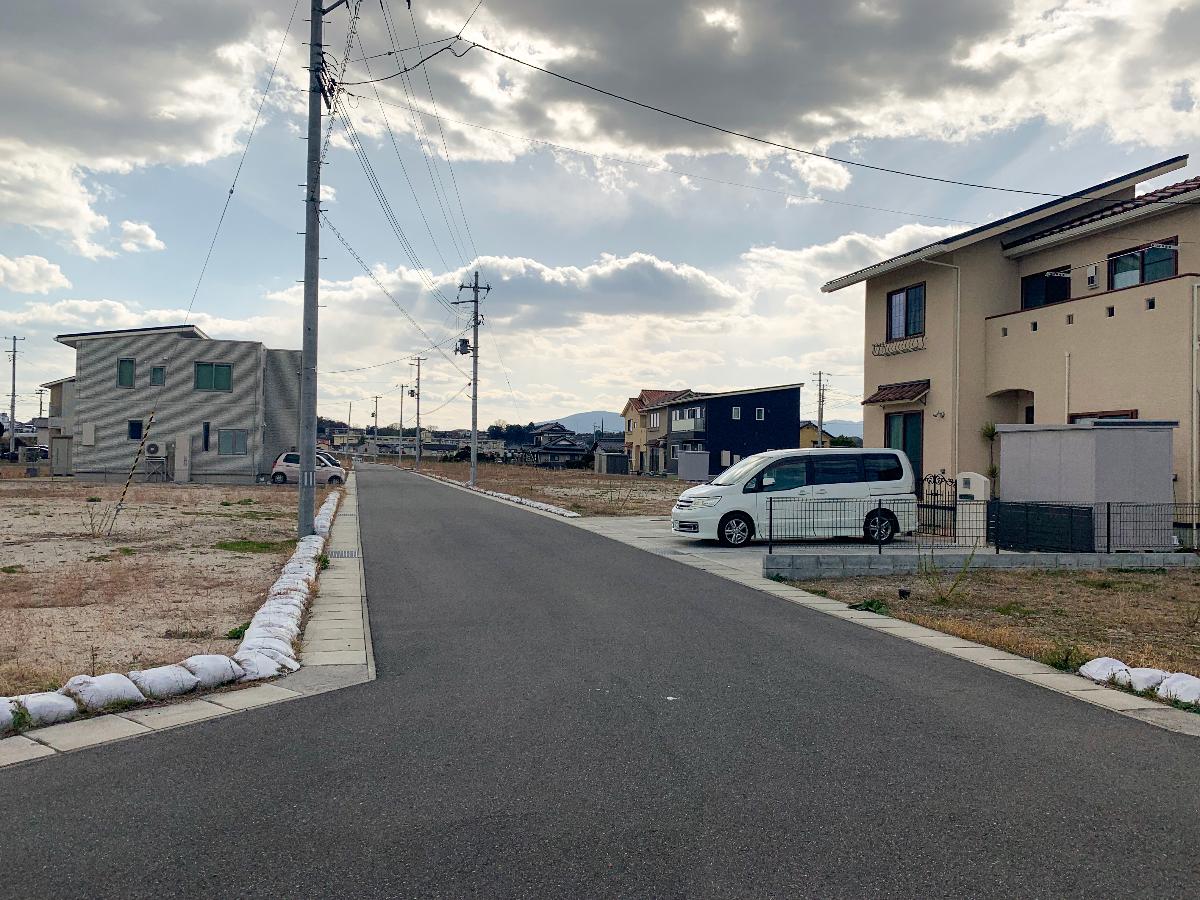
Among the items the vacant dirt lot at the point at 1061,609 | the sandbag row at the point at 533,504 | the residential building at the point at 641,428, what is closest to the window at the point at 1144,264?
the vacant dirt lot at the point at 1061,609

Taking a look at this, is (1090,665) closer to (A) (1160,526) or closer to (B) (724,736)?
(B) (724,736)

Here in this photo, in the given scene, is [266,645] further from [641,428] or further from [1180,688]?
[641,428]

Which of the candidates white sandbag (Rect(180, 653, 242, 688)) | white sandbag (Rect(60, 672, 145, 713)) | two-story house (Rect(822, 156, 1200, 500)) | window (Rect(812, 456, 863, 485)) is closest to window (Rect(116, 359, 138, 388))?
two-story house (Rect(822, 156, 1200, 500))

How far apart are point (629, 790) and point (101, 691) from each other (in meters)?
3.75

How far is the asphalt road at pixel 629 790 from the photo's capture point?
11.7 ft

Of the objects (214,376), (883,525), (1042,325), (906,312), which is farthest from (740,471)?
(214,376)

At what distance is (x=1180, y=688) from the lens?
21.0 feet

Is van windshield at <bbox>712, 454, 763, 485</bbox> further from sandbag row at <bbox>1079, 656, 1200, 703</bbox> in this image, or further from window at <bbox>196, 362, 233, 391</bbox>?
window at <bbox>196, 362, 233, 391</bbox>

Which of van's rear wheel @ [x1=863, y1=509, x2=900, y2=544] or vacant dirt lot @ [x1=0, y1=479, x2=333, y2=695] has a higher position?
van's rear wheel @ [x1=863, y1=509, x2=900, y2=544]

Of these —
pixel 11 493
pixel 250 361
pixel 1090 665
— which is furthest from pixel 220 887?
pixel 250 361

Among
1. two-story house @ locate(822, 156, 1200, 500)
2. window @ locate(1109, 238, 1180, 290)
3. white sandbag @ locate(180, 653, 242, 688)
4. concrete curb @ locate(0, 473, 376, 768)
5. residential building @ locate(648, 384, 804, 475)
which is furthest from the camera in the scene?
residential building @ locate(648, 384, 804, 475)

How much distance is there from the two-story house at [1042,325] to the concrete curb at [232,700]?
16.4 m

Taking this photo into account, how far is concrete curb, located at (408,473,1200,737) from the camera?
19.9 feet

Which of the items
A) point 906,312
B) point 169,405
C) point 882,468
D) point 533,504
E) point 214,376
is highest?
point 906,312
